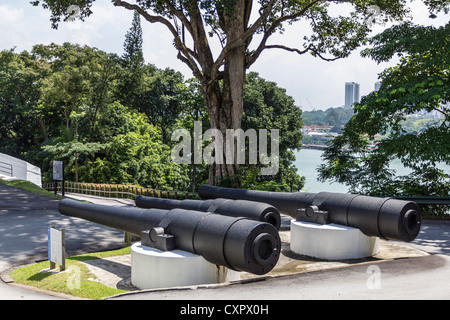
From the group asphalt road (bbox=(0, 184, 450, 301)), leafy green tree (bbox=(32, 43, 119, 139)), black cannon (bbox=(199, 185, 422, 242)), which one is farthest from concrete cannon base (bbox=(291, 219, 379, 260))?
leafy green tree (bbox=(32, 43, 119, 139))

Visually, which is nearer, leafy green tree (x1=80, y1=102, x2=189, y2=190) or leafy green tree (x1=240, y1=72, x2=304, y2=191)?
leafy green tree (x1=240, y1=72, x2=304, y2=191)

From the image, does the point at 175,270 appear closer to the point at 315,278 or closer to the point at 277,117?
the point at 315,278

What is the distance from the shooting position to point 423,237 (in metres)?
10.8

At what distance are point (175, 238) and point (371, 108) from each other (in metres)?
9.64

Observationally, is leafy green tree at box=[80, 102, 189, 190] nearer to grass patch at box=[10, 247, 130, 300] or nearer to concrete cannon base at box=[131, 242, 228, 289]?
grass patch at box=[10, 247, 130, 300]

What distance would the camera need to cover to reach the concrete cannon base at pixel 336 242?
8461 mm

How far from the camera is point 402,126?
1506 centimetres

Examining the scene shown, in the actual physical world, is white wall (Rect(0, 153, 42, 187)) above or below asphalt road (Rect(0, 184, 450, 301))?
above

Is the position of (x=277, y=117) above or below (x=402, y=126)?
above

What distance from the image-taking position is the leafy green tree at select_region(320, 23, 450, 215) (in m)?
13.4

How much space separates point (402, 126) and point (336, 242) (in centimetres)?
803

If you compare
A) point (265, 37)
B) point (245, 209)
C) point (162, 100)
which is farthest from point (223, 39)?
point (162, 100)

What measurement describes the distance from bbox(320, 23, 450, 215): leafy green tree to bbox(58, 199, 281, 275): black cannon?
888 cm
